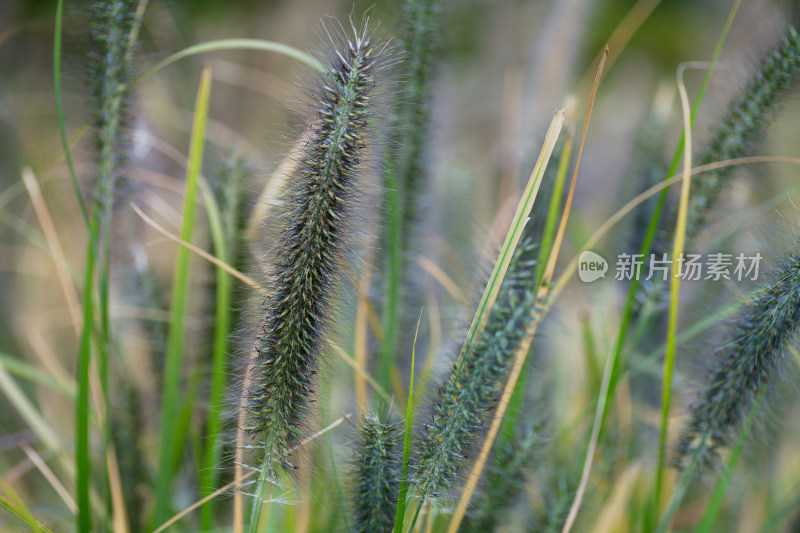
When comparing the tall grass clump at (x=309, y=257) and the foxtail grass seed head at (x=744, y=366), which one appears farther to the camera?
the foxtail grass seed head at (x=744, y=366)

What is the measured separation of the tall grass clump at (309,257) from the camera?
81 centimetres

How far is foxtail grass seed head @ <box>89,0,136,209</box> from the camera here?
120 centimetres

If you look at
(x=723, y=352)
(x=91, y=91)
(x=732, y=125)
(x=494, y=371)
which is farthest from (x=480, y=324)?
(x=91, y=91)

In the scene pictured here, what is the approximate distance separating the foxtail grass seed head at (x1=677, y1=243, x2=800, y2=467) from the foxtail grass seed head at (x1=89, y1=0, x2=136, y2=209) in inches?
47.0

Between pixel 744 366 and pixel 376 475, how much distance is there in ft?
2.12

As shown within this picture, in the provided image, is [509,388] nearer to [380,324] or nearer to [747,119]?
[380,324]

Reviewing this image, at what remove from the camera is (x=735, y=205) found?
2109mm

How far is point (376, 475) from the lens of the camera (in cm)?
99

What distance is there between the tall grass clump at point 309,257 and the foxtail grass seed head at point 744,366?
672mm

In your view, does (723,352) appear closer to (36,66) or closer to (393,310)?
(393,310)

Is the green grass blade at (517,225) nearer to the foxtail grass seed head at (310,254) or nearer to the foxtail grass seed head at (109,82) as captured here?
the foxtail grass seed head at (310,254)
